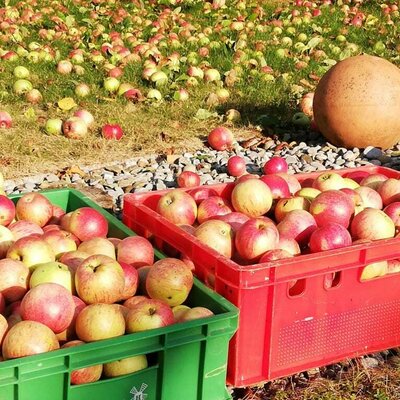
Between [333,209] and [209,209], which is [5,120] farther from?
[333,209]

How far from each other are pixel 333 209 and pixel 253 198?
1.37ft

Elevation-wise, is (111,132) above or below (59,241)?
below

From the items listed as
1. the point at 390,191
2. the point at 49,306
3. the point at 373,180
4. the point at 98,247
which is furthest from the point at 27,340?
the point at 373,180

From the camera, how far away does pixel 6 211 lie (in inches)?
145

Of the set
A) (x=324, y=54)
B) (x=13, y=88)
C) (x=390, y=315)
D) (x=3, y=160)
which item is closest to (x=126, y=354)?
(x=390, y=315)

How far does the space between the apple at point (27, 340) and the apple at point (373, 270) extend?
140 centimetres

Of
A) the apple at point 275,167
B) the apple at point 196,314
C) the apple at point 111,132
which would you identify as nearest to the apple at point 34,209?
the apple at point 196,314

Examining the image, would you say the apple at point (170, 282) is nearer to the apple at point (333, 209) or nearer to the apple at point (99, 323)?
the apple at point (99, 323)

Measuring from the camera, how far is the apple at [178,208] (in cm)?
379

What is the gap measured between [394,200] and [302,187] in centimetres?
55

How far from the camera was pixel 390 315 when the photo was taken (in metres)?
3.46

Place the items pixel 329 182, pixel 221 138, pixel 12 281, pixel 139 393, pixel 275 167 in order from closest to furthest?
pixel 139 393
pixel 12 281
pixel 329 182
pixel 275 167
pixel 221 138

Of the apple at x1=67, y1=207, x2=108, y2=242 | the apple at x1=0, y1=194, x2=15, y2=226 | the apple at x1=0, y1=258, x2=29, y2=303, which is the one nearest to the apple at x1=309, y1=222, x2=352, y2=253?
the apple at x1=67, y1=207, x2=108, y2=242

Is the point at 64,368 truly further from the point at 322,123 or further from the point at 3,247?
the point at 322,123
